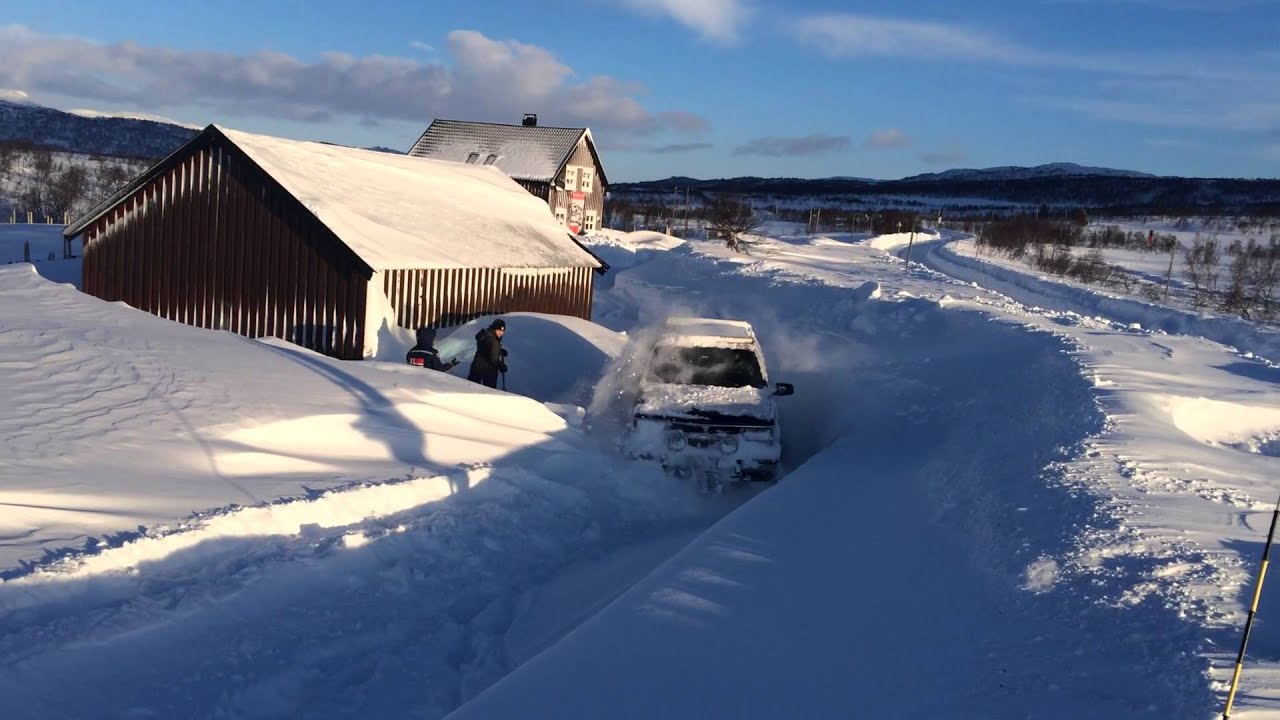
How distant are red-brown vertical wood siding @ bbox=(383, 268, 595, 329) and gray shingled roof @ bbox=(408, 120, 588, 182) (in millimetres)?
29118

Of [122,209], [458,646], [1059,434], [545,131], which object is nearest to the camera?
[458,646]

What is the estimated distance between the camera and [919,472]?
8312 millimetres

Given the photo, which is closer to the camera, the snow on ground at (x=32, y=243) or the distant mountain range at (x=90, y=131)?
the snow on ground at (x=32, y=243)

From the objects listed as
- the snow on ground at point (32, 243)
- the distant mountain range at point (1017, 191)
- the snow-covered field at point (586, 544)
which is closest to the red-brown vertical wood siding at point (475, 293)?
the snow-covered field at point (586, 544)

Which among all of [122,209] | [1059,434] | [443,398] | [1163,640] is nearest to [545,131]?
[122,209]

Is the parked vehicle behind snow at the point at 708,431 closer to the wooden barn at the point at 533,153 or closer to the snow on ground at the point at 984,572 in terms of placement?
the snow on ground at the point at 984,572

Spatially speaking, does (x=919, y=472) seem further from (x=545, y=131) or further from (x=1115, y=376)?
(x=545, y=131)

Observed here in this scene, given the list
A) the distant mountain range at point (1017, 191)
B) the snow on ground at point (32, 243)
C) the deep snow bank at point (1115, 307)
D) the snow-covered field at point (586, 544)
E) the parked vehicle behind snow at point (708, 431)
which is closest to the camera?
the snow-covered field at point (586, 544)

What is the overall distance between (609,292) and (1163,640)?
26509 mm

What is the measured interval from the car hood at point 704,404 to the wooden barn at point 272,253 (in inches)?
263

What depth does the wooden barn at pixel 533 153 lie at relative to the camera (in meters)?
49.3

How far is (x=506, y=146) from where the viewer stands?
50.7 m

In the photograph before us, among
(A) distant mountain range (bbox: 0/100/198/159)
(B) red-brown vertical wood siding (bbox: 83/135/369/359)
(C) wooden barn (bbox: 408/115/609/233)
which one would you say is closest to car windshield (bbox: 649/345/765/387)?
(B) red-brown vertical wood siding (bbox: 83/135/369/359)

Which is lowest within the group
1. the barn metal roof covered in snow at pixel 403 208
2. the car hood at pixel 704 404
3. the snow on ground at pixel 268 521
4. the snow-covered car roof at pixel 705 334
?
the snow on ground at pixel 268 521
